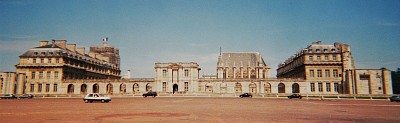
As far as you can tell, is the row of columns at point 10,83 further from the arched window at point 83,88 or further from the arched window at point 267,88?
the arched window at point 267,88

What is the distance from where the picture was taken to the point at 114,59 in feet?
349

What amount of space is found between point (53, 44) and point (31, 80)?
9.64m

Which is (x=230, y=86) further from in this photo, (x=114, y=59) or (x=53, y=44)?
(x=114, y=59)

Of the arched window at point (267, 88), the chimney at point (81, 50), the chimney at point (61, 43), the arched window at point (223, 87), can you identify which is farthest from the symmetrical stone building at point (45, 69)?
the arched window at point (267, 88)

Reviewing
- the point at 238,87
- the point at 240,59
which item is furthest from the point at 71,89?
the point at 240,59

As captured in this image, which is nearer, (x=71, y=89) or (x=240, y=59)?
(x=71, y=89)

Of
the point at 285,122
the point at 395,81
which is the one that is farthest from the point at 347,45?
the point at 285,122

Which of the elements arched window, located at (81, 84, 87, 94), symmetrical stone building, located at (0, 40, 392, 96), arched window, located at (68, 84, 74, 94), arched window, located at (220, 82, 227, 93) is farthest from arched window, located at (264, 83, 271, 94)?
arched window, located at (68, 84, 74, 94)

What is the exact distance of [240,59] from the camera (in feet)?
301

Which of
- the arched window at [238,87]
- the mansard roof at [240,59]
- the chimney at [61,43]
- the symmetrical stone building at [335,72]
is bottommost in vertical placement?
the arched window at [238,87]

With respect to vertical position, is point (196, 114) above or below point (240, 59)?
below

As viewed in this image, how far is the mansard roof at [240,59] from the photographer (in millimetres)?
89188

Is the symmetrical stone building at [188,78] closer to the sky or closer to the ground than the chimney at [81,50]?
closer to the ground

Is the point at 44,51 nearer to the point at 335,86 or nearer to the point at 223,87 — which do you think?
the point at 223,87
